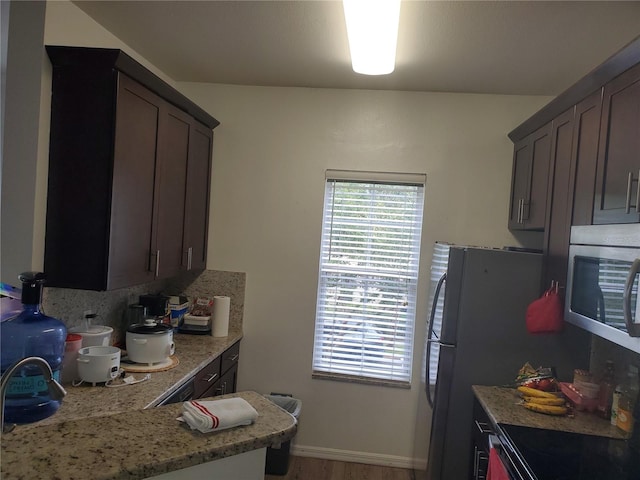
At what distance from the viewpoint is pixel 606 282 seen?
171cm

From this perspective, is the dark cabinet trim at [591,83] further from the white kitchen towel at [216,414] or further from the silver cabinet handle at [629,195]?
the white kitchen towel at [216,414]

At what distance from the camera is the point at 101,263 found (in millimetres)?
2014

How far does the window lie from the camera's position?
315 centimetres

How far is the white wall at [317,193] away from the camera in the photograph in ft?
Result: 10.1

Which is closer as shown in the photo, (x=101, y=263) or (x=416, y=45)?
(x=101, y=263)

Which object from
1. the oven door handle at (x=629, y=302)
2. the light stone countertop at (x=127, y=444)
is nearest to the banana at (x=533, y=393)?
the oven door handle at (x=629, y=302)

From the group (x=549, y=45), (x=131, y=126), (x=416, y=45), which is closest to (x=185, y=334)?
(x=131, y=126)

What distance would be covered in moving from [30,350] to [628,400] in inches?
94.9

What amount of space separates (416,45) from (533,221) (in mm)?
1169

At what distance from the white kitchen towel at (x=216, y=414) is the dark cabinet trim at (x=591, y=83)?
1.73m

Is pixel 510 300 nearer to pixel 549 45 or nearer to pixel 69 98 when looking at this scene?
pixel 549 45

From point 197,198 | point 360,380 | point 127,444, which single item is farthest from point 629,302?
point 197,198

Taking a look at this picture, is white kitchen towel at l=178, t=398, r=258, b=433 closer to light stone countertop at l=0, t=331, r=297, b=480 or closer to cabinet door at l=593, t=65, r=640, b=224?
light stone countertop at l=0, t=331, r=297, b=480

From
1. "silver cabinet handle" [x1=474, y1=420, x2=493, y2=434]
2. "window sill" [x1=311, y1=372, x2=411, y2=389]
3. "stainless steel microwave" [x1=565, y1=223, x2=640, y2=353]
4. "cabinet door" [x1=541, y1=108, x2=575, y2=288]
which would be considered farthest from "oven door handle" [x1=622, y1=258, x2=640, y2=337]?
"window sill" [x1=311, y1=372, x2=411, y2=389]
